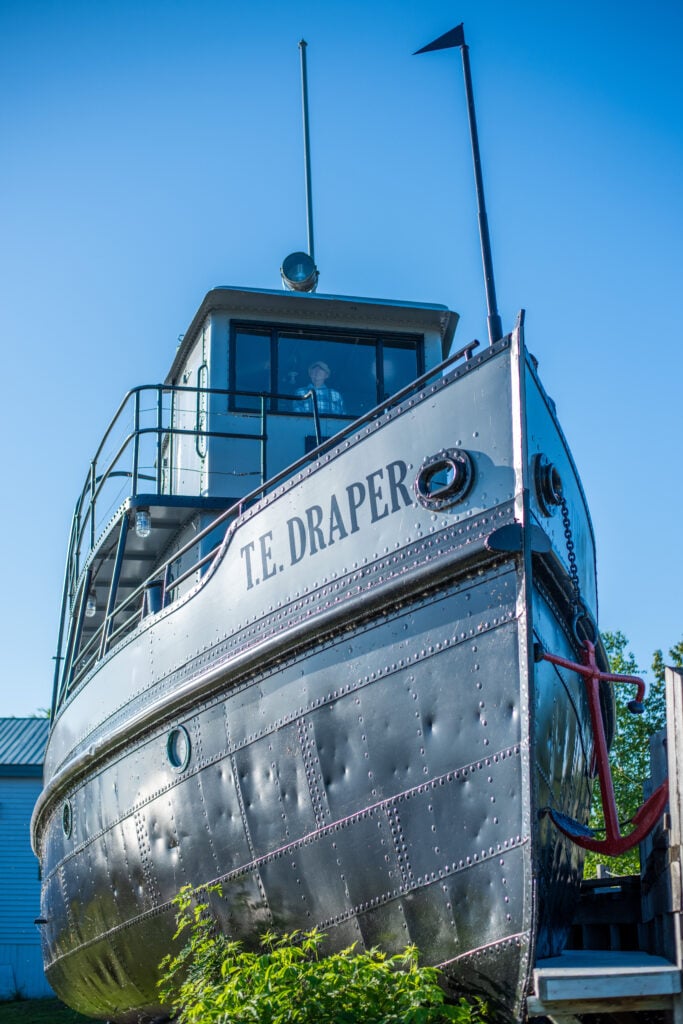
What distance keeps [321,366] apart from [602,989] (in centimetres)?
605

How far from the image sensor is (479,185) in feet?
19.3

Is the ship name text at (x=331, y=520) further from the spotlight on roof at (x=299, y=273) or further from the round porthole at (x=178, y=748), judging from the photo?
the spotlight on roof at (x=299, y=273)

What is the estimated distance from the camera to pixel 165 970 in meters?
6.69

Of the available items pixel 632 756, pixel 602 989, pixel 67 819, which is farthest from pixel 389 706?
pixel 632 756

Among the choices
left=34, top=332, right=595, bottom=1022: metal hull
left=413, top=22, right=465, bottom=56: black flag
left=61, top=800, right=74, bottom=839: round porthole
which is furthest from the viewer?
left=61, top=800, right=74, bottom=839: round porthole

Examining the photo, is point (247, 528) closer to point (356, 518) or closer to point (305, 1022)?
point (356, 518)

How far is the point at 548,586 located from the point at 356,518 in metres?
1.00

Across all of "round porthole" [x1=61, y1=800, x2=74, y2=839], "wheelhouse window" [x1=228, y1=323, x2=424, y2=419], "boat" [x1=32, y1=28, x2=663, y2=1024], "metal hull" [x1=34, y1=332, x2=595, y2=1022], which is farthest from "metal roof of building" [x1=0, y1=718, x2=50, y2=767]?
"metal hull" [x1=34, y1=332, x2=595, y2=1022]

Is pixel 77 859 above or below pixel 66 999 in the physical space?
above

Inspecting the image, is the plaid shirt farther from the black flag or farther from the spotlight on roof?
the black flag

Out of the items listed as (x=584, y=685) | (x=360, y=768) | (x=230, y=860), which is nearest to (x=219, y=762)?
(x=230, y=860)

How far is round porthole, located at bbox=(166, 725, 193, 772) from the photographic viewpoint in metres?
6.22

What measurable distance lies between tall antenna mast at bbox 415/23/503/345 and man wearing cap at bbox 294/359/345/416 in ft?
11.0

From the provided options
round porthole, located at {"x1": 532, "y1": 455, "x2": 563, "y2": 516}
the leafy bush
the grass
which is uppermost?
round porthole, located at {"x1": 532, "y1": 455, "x2": 563, "y2": 516}
